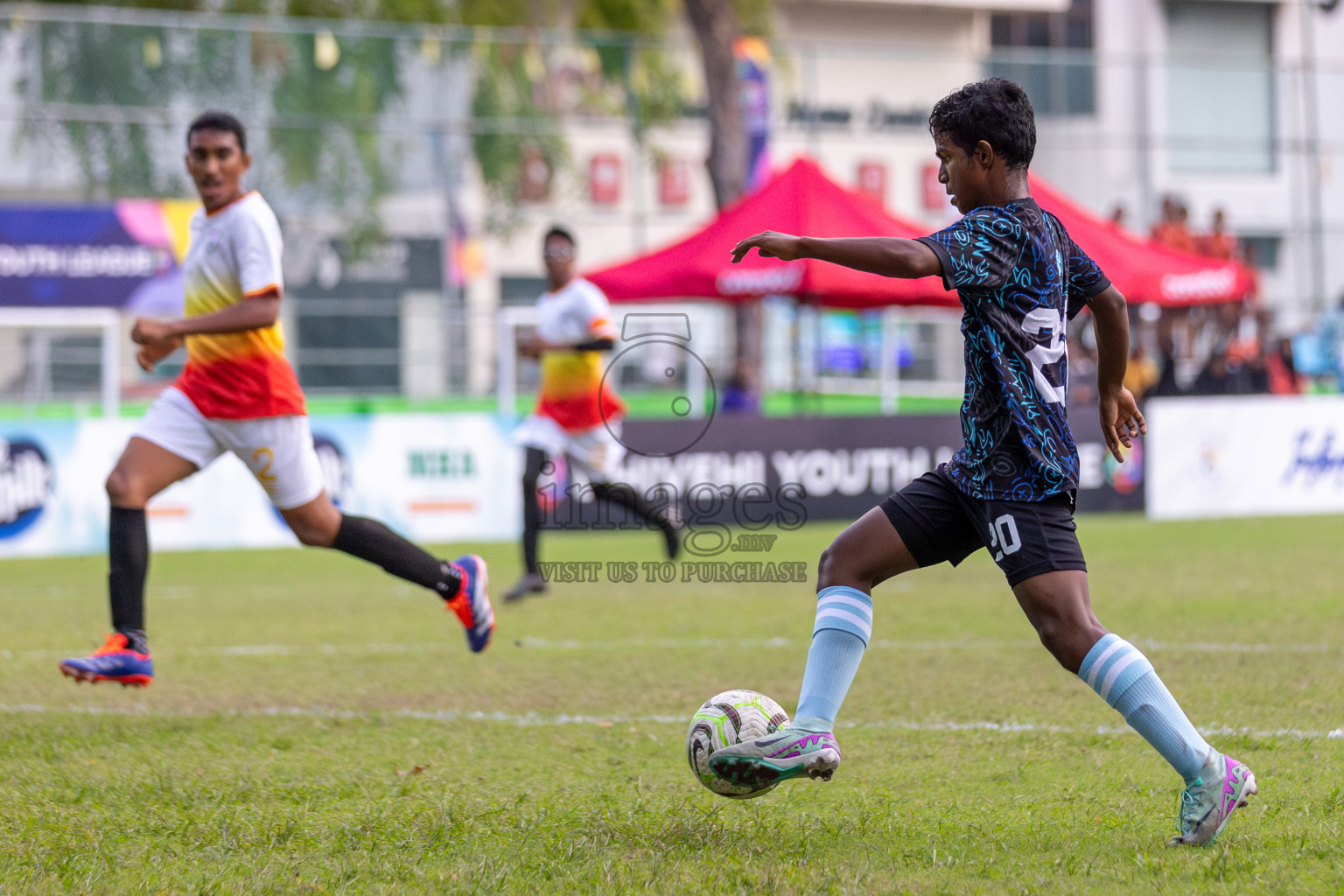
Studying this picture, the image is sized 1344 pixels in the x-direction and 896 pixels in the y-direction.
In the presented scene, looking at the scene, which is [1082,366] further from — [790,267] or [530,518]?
[530,518]

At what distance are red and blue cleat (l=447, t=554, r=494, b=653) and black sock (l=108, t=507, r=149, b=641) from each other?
120 cm

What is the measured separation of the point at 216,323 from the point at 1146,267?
460 inches

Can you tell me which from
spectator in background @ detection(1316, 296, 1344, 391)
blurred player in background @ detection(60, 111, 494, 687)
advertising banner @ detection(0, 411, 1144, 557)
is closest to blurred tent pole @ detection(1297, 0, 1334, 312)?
spectator in background @ detection(1316, 296, 1344, 391)

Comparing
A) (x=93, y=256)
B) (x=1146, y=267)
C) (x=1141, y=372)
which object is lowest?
(x=1141, y=372)

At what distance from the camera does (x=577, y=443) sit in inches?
383

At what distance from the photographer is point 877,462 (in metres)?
14.8

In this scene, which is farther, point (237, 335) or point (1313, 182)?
point (1313, 182)

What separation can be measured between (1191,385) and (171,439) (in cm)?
1528

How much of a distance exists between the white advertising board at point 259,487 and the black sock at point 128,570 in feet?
23.7

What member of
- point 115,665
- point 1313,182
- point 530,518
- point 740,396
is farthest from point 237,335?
point 1313,182

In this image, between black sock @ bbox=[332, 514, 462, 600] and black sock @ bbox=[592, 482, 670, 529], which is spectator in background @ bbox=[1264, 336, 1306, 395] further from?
black sock @ bbox=[332, 514, 462, 600]

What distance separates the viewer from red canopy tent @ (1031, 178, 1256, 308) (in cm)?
1517

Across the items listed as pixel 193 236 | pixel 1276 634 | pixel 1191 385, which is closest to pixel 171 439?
pixel 193 236

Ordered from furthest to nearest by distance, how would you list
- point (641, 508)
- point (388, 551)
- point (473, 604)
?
point (641, 508) < point (473, 604) < point (388, 551)
